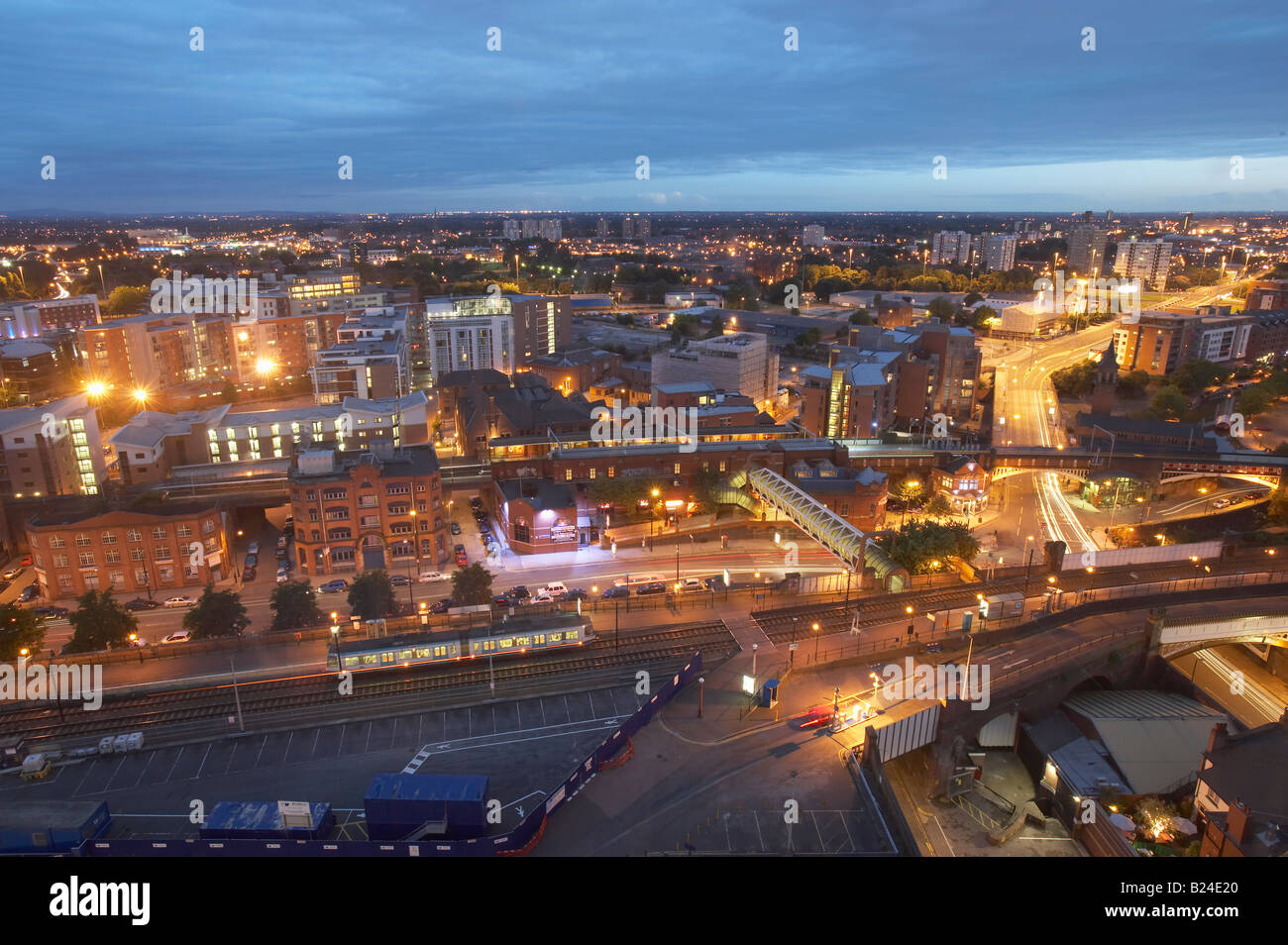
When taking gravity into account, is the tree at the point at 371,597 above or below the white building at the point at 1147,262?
below

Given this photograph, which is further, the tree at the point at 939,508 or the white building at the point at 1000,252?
the white building at the point at 1000,252

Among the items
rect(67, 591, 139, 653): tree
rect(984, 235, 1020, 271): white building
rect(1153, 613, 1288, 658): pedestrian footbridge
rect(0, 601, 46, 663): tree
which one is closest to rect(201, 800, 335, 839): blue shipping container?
rect(67, 591, 139, 653): tree

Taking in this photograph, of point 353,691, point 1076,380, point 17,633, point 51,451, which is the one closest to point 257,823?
point 353,691

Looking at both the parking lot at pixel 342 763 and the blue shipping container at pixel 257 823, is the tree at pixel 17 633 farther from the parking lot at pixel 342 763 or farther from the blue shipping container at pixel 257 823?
the blue shipping container at pixel 257 823

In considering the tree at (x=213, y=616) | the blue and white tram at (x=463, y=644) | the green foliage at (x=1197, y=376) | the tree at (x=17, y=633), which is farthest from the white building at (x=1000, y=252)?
the tree at (x=17, y=633)

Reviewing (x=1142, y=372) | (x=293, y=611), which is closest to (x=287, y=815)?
(x=293, y=611)
